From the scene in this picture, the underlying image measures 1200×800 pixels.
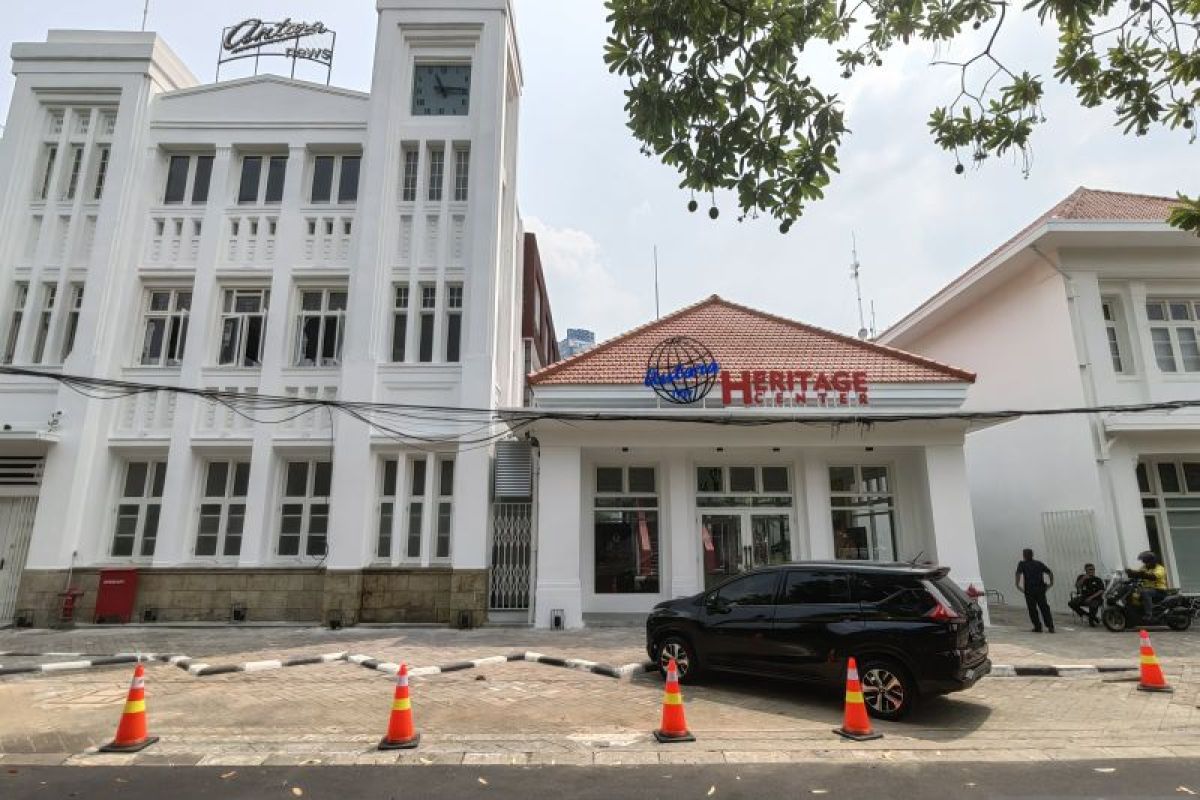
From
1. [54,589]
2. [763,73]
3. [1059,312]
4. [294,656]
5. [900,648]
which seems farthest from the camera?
[1059,312]

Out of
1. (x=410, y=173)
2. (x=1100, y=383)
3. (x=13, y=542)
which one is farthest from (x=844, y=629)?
(x=13, y=542)

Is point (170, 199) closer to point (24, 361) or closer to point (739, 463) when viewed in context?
point (24, 361)

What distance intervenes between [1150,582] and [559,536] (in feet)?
38.1

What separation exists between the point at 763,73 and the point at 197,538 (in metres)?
14.6

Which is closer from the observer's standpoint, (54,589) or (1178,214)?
(1178,214)

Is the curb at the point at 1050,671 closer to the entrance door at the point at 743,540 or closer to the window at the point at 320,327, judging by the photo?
the entrance door at the point at 743,540

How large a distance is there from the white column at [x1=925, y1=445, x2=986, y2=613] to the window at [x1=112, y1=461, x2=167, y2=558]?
54.6ft

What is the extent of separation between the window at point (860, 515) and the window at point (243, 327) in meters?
13.6

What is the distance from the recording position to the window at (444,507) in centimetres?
1391

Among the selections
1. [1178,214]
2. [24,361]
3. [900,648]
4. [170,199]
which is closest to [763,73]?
[1178,214]

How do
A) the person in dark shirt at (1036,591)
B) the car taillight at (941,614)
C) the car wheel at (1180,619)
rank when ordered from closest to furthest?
the car taillight at (941,614), the person in dark shirt at (1036,591), the car wheel at (1180,619)

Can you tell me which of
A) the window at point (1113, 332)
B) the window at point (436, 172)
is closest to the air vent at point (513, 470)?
the window at point (436, 172)

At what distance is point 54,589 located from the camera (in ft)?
43.8

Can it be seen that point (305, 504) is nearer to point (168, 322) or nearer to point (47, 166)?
point (168, 322)
